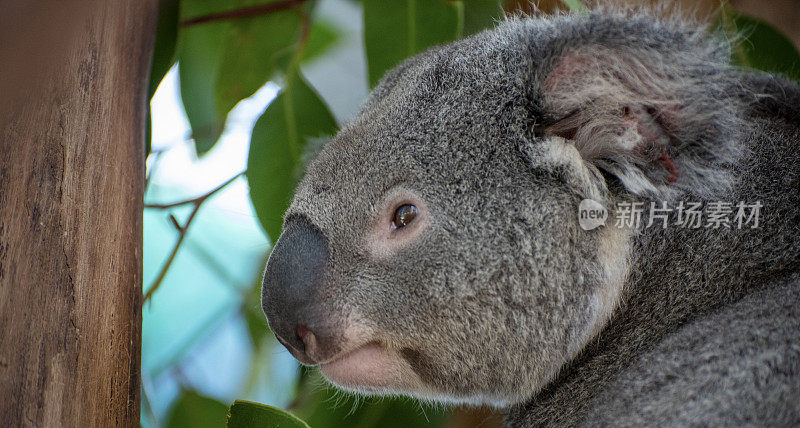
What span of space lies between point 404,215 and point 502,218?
0.80ft

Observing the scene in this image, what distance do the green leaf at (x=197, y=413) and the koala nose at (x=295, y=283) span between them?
981mm

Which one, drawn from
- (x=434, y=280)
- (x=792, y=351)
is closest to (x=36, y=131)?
(x=434, y=280)

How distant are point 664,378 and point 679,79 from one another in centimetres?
67

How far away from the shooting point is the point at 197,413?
2.54 m

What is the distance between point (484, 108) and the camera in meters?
1.70

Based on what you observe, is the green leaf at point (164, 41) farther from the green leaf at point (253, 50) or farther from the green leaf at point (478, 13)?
the green leaf at point (478, 13)

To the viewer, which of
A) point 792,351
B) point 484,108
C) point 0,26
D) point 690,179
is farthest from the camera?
point 484,108

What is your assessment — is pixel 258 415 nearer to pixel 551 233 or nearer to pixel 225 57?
pixel 551 233

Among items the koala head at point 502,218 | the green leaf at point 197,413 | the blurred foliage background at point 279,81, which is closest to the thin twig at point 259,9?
the blurred foliage background at point 279,81

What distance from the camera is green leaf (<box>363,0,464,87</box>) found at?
258 centimetres

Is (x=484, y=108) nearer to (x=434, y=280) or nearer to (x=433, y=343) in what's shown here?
(x=434, y=280)

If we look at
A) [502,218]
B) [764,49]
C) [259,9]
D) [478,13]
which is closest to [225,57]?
[259,9]

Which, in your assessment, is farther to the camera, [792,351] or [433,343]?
[433,343]

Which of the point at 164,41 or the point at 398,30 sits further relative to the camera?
the point at 398,30
